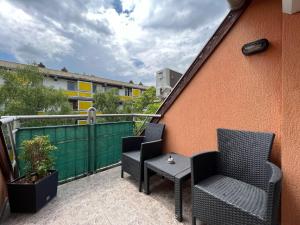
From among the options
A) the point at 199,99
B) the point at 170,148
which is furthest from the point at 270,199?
the point at 170,148

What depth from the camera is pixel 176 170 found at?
2.09m

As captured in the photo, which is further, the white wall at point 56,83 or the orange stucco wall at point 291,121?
the white wall at point 56,83

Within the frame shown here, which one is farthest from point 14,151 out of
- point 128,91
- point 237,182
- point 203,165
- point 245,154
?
point 128,91

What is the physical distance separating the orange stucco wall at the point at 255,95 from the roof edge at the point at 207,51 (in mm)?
64

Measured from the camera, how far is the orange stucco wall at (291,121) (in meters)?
1.41

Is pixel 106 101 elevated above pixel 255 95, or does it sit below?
above

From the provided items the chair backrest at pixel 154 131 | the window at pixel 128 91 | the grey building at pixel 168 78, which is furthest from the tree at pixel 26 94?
the window at pixel 128 91

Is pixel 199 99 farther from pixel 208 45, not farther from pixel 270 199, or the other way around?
pixel 270 199

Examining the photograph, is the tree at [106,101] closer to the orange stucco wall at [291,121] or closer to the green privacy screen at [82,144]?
the green privacy screen at [82,144]

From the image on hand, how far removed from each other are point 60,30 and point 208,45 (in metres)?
10.7

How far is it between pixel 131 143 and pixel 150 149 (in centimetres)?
59

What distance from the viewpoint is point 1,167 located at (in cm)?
198

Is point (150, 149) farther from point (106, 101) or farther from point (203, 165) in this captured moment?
point (106, 101)

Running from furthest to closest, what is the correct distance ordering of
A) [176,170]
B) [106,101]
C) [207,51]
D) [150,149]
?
[106,101]
[150,149]
[207,51]
[176,170]
